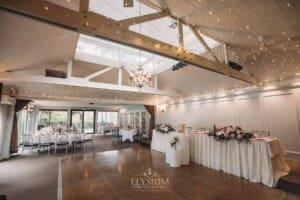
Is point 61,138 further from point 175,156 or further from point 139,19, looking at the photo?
point 139,19

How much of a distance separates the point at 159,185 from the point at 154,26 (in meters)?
4.50

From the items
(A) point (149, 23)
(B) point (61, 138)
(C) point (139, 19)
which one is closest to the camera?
(C) point (139, 19)

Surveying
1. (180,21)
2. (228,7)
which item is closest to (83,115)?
(180,21)

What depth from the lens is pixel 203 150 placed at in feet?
15.3

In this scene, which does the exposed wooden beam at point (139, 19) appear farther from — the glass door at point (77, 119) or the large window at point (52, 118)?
the glass door at point (77, 119)

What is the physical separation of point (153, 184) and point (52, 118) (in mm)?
12862

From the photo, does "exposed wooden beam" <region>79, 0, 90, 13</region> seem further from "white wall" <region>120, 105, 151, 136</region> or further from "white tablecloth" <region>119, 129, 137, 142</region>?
"white wall" <region>120, 105, 151, 136</region>

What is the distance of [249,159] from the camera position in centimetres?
352

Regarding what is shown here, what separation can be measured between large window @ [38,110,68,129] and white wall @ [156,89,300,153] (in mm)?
11367

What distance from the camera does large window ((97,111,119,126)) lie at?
595 inches

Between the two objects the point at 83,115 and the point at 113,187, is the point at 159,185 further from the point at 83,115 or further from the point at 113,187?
the point at 83,115
